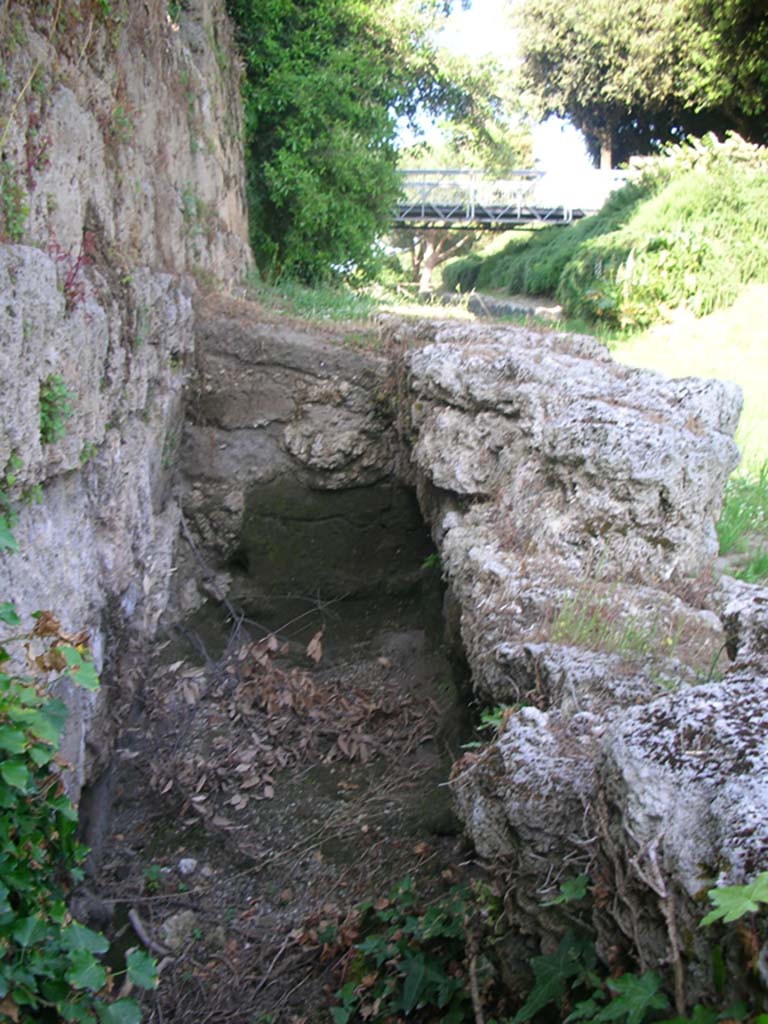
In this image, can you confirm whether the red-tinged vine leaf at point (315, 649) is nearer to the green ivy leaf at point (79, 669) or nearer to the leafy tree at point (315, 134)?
the green ivy leaf at point (79, 669)

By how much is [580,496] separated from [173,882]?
8.71 ft

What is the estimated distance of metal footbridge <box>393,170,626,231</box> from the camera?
23094mm

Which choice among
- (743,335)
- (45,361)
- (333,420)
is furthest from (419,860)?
(743,335)

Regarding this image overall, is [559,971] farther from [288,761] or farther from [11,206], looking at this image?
[288,761]

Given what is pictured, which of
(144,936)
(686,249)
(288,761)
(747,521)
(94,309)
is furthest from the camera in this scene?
(686,249)

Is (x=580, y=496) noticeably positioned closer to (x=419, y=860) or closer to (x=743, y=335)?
(x=419, y=860)

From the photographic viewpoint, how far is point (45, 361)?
10.4ft

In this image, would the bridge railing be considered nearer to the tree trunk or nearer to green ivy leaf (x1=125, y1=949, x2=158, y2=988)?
the tree trunk

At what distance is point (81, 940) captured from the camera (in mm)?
2385

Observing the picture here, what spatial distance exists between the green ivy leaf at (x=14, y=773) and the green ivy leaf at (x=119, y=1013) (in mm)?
683

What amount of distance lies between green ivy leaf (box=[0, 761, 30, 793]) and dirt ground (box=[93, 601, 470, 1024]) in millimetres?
1958

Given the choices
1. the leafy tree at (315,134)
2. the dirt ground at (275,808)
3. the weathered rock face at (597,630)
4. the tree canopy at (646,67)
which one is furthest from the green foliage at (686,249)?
the tree canopy at (646,67)

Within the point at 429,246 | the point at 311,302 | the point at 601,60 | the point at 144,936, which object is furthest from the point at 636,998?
the point at 429,246

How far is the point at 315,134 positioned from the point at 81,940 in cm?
989
